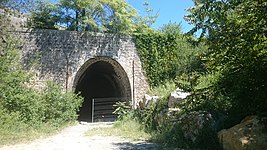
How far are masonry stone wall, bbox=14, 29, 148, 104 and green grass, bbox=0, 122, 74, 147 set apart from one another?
3.63m

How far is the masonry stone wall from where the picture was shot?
493 inches

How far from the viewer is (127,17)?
14.3 meters

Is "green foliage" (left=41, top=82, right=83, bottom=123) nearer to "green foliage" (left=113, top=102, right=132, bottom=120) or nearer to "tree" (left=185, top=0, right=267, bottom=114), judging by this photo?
"green foliage" (left=113, top=102, right=132, bottom=120)

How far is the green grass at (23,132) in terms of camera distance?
7202mm

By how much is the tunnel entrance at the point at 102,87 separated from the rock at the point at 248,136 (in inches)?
398

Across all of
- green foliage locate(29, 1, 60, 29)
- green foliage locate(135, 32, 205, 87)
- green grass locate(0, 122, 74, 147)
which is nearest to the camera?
green grass locate(0, 122, 74, 147)

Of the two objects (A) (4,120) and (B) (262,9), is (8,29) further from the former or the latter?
(B) (262,9)

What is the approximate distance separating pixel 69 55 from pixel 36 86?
2225 millimetres

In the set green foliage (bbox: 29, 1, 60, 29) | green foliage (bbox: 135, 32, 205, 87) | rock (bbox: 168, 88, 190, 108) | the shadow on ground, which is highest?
green foliage (bbox: 29, 1, 60, 29)

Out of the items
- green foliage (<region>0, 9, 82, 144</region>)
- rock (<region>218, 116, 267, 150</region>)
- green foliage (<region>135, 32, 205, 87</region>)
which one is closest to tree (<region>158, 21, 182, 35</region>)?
green foliage (<region>135, 32, 205, 87</region>)

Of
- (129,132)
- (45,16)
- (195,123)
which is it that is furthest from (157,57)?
(195,123)

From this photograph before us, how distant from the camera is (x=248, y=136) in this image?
12.6 feet

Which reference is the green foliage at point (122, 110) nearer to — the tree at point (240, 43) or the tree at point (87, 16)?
the tree at point (87, 16)

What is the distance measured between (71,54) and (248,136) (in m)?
10.7
